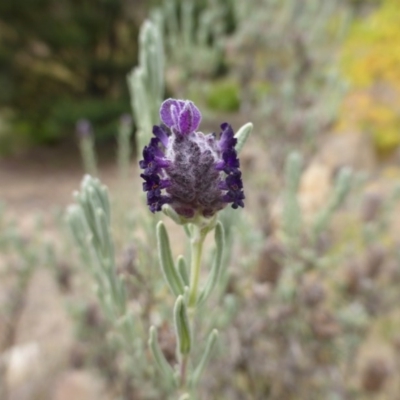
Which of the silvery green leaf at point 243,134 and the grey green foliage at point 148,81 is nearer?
the silvery green leaf at point 243,134

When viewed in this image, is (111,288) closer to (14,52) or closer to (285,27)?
(285,27)

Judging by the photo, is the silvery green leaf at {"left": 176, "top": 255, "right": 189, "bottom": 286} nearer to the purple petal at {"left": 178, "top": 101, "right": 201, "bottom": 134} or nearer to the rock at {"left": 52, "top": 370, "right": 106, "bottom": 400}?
the purple petal at {"left": 178, "top": 101, "right": 201, "bottom": 134}

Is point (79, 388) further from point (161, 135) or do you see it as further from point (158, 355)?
point (161, 135)

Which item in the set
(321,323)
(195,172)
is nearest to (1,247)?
(321,323)

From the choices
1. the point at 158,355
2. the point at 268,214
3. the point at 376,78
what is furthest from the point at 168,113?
the point at 376,78

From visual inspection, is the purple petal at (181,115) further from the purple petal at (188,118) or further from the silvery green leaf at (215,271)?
the silvery green leaf at (215,271)

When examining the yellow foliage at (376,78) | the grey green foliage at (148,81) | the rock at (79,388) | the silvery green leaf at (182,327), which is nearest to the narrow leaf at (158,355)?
the silvery green leaf at (182,327)
